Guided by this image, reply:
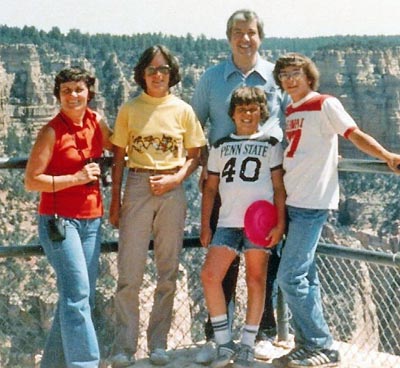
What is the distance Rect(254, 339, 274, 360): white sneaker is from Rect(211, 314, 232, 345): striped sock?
0.86 feet

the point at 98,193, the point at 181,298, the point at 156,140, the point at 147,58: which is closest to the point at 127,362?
the point at 98,193

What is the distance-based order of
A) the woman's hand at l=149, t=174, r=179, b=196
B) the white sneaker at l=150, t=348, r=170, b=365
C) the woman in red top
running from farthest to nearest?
the white sneaker at l=150, t=348, r=170, b=365, the woman's hand at l=149, t=174, r=179, b=196, the woman in red top

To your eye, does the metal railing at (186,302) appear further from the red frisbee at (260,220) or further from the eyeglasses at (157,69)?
the eyeglasses at (157,69)

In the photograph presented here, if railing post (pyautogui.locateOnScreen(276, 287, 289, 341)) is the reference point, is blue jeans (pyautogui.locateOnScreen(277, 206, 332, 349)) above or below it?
above

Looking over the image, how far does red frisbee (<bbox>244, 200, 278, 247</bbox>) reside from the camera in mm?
3719

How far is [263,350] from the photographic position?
4.10 meters

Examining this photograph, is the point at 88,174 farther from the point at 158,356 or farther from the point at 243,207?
the point at 158,356

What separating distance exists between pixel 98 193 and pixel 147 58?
71 centimetres

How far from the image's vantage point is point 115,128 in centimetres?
387

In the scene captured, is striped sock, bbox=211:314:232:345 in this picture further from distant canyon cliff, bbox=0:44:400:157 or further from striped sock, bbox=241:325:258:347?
distant canyon cliff, bbox=0:44:400:157

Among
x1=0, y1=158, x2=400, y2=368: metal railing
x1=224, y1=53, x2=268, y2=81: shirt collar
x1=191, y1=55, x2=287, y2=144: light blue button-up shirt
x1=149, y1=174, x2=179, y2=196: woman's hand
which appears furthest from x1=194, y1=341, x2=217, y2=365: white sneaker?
x1=224, y1=53, x2=268, y2=81: shirt collar

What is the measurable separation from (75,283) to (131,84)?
5266cm

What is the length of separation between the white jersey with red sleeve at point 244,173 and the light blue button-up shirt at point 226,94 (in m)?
0.19

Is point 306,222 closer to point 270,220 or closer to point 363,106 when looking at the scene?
point 270,220
